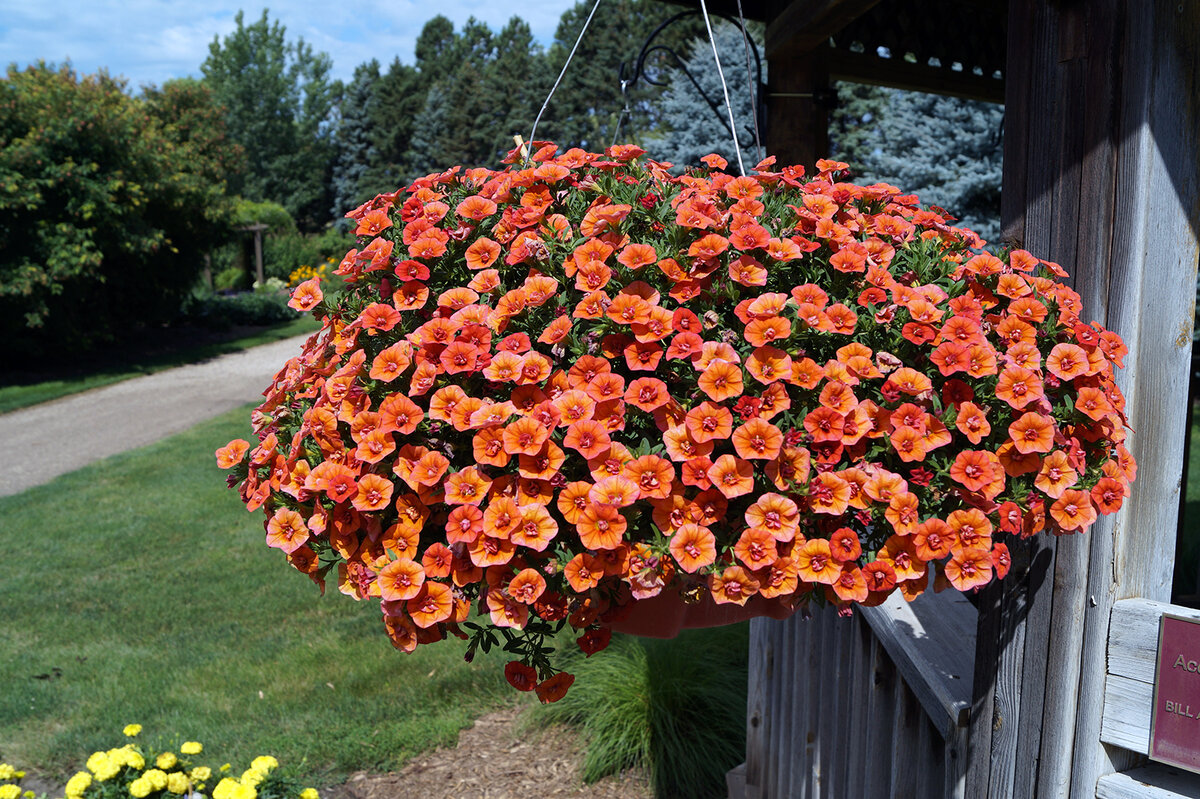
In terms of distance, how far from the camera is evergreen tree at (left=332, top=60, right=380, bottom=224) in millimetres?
43219

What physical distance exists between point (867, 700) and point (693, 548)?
4.72 ft

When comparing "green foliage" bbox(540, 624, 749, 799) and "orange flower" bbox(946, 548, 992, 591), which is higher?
"orange flower" bbox(946, 548, 992, 591)

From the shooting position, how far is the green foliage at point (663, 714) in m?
3.58

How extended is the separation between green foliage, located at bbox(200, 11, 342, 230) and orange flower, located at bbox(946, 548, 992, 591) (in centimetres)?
4141

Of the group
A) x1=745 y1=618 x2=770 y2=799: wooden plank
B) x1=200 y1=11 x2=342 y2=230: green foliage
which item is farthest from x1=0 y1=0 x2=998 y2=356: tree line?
x1=200 y1=11 x2=342 y2=230: green foliage

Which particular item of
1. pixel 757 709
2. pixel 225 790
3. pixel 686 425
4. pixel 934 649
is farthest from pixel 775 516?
pixel 757 709

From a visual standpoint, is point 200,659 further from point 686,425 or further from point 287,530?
point 686,425

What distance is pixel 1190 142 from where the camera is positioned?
140cm

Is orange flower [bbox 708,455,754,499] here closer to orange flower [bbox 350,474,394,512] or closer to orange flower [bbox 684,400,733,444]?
orange flower [bbox 684,400,733,444]

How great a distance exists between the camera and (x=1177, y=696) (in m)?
1.32

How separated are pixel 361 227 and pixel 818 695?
198cm

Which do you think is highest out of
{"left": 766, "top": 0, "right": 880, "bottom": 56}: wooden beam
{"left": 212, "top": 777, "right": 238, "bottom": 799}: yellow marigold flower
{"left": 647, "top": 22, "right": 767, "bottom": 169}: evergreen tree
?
{"left": 647, "top": 22, "right": 767, "bottom": 169}: evergreen tree

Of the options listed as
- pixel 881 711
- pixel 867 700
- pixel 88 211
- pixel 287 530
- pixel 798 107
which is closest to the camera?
pixel 287 530

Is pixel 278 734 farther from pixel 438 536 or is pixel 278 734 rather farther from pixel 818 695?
pixel 438 536
